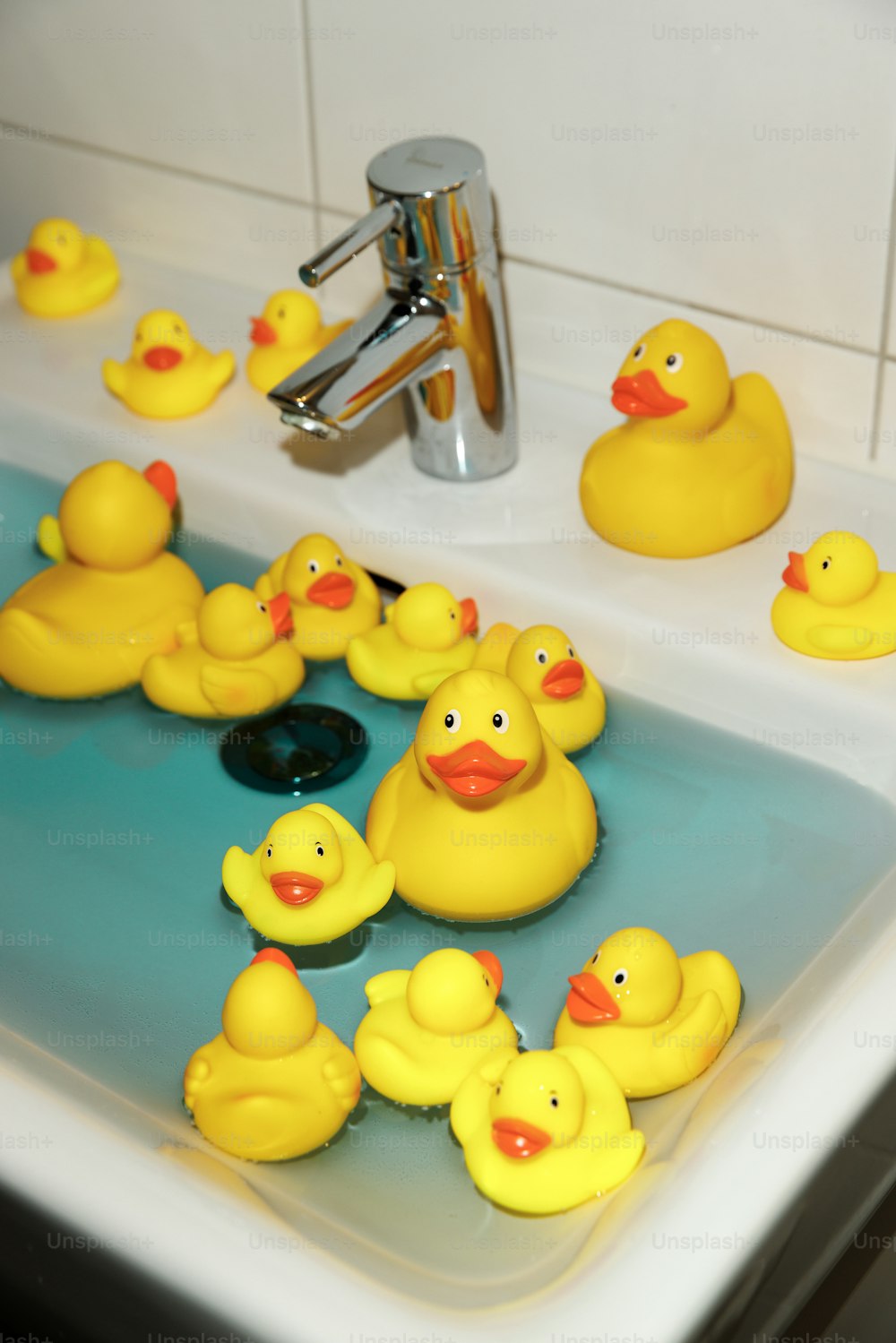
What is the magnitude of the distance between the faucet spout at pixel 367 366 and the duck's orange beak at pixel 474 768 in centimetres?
26

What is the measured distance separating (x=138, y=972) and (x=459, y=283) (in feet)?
1.50

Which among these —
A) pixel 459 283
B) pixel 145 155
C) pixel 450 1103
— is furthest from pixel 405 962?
pixel 145 155

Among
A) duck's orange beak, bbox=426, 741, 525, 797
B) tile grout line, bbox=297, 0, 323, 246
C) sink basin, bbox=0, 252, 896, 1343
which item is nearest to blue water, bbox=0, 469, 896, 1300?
sink basin, bbox=0, 252, 896, 1343

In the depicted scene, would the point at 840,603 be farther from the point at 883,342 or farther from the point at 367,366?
the point at 367,366

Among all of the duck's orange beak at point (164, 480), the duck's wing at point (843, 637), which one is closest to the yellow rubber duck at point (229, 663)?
the duck's orange beak at point (164, 480)

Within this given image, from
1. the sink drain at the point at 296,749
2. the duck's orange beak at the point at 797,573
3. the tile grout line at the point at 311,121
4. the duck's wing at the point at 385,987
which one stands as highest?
the tile grout line at the point at 311,121

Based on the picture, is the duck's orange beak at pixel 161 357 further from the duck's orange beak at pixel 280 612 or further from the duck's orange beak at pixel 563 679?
the duck's orange beak at pixel 563 679

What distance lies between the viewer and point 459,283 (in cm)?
96

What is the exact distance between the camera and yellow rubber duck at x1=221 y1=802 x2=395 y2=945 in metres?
0.78

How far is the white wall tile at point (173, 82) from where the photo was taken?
109cm

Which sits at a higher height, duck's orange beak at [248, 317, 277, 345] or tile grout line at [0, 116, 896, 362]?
tile grout line at [0, 116, 896, 362]

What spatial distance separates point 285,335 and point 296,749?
1.07 ft

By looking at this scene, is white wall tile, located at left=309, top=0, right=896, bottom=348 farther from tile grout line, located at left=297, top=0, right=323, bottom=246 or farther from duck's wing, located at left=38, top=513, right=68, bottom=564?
duck's wing, located at left=38, top=513, right=68, bottom=564

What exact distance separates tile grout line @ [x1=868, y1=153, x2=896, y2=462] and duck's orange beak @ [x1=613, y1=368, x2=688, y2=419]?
13cm
